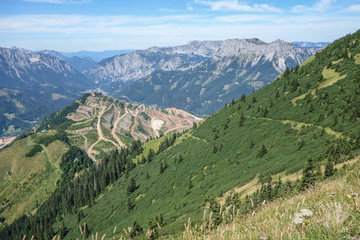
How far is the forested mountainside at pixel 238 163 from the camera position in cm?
4197

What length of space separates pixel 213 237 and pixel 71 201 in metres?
158

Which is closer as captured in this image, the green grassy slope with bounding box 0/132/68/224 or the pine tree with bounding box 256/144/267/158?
the pine tree with bounding box 256/144/267/158

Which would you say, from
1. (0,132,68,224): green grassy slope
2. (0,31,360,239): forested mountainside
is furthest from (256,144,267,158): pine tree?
(0,132,68,224): green grassy slope

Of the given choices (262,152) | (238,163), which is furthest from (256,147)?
(238,163)

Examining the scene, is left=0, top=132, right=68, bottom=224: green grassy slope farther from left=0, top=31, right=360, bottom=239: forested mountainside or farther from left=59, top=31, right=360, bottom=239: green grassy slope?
left=59, top=31, right=360, bottom=239: green grassy slope

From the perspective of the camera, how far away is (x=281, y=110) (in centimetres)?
8856

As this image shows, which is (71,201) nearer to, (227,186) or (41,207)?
(41,207)

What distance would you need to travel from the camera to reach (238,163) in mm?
68688

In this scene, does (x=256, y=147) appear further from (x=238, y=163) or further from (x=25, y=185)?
(x=25, y=185)

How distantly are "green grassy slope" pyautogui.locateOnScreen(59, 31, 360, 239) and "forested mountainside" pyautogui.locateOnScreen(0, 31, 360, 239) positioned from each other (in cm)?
36

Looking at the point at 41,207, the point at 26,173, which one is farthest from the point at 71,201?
the point at 26,173

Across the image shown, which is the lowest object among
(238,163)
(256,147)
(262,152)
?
(238,163)

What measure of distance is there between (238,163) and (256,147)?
379 inches

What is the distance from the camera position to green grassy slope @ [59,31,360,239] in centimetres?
5131
